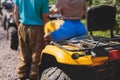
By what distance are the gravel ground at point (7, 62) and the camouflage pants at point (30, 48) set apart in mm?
771

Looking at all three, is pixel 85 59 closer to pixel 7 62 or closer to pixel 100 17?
pixel 100 17

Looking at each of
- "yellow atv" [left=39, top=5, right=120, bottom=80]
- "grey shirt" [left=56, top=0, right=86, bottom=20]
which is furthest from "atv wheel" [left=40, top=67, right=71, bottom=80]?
"grey shirt" [left=56, top=0, right=86, bottom=20]

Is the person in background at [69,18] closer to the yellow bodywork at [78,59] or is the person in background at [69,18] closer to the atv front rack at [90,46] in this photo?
the atv front rack at [90,46]

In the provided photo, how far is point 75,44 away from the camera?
495 cm

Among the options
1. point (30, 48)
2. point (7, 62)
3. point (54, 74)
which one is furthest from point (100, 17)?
point (7, 62)

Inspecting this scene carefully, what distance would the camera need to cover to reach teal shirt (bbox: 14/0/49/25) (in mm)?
6395

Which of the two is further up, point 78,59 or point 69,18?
point 69,18

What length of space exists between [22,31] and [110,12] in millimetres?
2029

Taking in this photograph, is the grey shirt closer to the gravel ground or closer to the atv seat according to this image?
the atv seat

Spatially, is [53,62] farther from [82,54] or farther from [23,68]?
[23,68]

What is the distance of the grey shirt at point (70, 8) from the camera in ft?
17.3

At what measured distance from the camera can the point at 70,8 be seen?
5.29 metres

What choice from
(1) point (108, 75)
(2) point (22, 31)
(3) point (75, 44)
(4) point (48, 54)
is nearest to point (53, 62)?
(4) point (48, 54)

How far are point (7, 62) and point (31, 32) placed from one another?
2.56 metres
